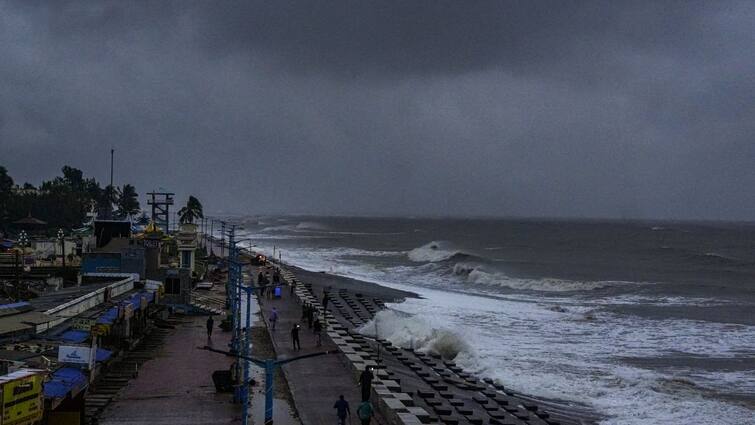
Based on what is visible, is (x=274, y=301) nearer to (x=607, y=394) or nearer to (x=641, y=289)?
(x=607, y=394)

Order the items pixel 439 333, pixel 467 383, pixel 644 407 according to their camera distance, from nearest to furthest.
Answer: pixel 644 407, pixel 467 383, pixel 439 333

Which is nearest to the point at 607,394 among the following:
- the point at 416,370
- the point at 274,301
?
the point at 416,370

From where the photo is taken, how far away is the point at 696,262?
90625mm

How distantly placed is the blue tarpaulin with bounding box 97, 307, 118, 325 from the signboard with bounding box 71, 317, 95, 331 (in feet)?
0.94

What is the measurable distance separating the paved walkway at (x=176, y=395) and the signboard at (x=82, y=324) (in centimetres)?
209

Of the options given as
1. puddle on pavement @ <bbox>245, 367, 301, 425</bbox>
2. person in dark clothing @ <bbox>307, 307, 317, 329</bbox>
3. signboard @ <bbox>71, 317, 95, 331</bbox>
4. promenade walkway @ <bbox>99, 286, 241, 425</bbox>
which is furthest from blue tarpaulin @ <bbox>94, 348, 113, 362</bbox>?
person in dark clothing @ <bbox>307, 307, 317, 329</bbox>

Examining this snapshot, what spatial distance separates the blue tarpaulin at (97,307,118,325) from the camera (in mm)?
22308

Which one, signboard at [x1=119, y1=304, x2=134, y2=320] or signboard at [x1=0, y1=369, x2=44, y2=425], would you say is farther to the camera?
signboard at [x1=119, y1=304, x2=134, y2=320]

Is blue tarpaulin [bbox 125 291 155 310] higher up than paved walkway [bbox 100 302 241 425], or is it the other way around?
blue tarpaulin [bbox 125 291 155 310]

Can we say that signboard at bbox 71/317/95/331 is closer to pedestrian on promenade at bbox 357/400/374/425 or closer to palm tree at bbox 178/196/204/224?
pedestrian on promenade at bbox 357/400/374/425

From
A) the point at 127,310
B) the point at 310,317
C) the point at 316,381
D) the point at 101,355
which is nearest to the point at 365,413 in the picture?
the point at 316,381

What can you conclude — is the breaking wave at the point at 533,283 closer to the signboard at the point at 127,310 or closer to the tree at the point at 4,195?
the signboard at the point at 127,310

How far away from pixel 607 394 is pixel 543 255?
279ft

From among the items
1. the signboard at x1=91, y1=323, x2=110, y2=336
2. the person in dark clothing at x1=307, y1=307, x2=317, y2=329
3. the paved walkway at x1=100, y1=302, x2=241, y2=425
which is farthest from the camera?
the person in dark clothing at x1=307, y1=307, x2=317, y2=329
